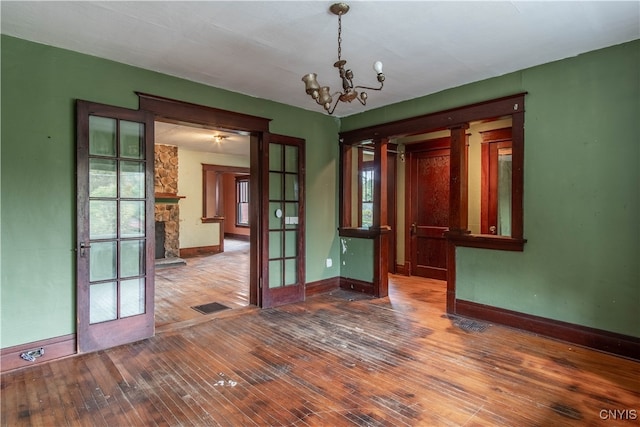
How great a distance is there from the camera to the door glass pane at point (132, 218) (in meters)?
3.36

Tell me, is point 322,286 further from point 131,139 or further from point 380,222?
point 131,139

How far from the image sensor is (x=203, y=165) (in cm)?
947

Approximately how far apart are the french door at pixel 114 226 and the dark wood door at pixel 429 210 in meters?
4.50

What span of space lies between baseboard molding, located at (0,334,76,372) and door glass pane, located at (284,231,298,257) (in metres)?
2.55

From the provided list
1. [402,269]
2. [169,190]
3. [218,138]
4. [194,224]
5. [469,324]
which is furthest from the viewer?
[194,224]

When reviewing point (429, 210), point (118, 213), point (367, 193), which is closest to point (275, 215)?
point (118, 213)

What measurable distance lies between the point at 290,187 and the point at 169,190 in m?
5.16

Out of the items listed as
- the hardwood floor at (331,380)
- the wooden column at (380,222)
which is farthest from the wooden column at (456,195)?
the wooden column at (380,222)

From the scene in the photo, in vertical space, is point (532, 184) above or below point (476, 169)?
below

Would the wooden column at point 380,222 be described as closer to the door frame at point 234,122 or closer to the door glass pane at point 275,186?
the door glass pane at point 275,186

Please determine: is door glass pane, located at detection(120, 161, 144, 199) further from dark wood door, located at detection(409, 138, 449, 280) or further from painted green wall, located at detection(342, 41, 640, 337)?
dark wood door, located at detection(409, 138, 449, 280)

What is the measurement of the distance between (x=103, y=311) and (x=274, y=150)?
8.94 feet

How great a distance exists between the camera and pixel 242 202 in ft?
44.8

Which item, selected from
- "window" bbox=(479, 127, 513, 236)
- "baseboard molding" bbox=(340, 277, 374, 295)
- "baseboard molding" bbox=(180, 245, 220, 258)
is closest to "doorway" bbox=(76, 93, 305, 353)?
"baseboard molding" bbox=(340, 277, 374, 295)
